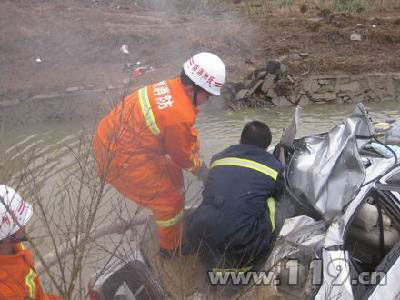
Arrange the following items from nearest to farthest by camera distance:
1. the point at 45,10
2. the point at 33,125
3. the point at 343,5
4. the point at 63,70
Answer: the point at 33,125
the point at 63,70
the point at 45,10
the point at 343,5

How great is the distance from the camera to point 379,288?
8.54 feet

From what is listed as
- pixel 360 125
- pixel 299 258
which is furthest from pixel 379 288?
pixel 360 125

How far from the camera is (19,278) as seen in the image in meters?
2.43

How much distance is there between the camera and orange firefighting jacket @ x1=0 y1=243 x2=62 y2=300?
7.55 ft

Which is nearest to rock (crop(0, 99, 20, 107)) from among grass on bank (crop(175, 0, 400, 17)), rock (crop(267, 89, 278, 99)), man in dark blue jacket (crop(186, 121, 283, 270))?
rock (crop(267, 89, 278, 99))

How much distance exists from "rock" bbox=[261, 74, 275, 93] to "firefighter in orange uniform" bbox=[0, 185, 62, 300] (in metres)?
8.25

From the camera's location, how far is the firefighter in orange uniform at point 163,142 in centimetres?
346

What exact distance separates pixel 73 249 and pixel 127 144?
5.15 ft

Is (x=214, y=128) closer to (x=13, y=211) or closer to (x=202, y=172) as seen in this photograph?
(x=202, y=172)

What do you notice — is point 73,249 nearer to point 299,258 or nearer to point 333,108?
point 299,258

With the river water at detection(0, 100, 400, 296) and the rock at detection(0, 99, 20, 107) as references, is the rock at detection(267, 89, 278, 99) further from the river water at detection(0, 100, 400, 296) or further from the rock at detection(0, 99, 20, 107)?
the rock at detection(0, 99, 20, 107)

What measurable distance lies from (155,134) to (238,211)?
1.04 metres

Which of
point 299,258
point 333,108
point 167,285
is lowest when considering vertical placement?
point 333,108

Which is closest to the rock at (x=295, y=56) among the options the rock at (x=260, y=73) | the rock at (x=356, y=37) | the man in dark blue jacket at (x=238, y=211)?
the rock at (x=260, y=73)
